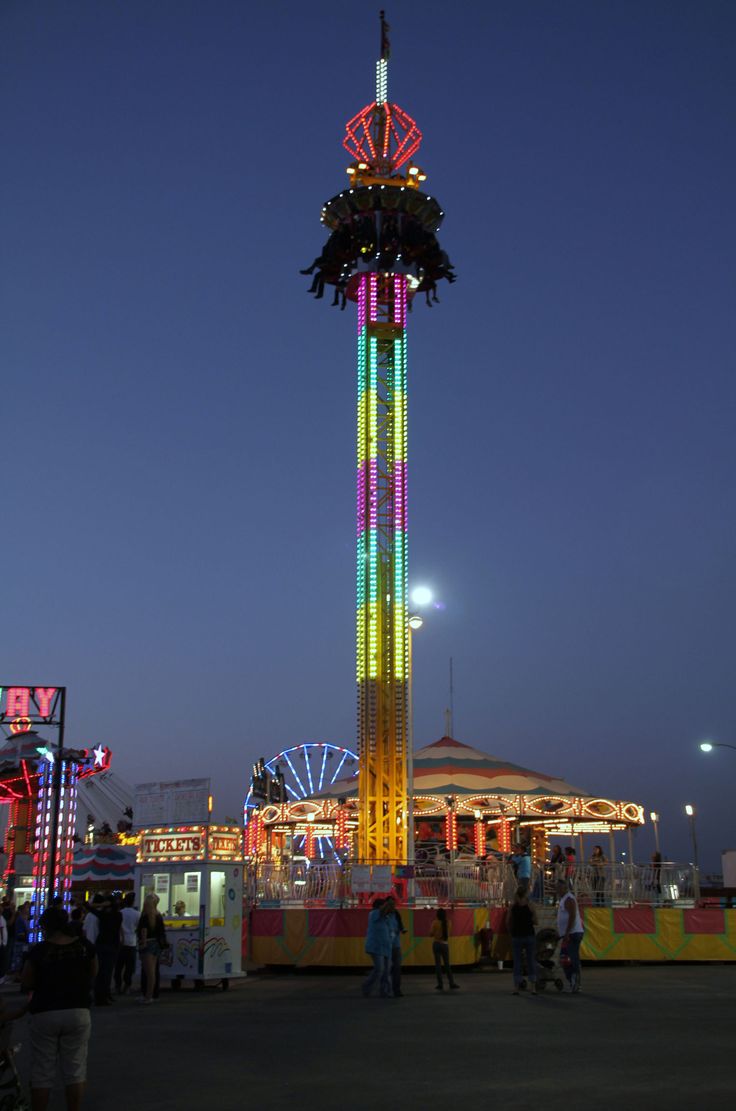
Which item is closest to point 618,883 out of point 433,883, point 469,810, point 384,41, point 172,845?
point 433,883

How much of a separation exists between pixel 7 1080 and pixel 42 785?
101ft

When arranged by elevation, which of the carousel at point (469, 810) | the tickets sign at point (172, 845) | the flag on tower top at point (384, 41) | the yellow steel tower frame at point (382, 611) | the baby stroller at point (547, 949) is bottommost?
the baby stroller at point (547, 949)

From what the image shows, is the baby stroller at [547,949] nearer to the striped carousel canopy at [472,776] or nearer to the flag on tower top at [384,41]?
the striped carousel canopy at [472,776]

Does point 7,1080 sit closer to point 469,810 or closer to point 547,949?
point 547,949

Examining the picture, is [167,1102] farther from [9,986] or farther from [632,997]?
[9,986]

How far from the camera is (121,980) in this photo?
19406mm

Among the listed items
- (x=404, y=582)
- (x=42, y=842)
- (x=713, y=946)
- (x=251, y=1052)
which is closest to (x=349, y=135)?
(x=404, y=582)

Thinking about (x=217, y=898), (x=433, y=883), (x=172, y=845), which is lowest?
(x=217, y=898)

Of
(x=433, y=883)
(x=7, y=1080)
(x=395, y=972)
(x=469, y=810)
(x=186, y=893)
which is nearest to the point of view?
(x=7, y=1080)

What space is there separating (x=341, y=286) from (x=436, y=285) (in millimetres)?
3013

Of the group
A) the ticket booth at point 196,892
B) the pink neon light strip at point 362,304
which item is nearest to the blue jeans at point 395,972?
the ticket booth at point 196,892

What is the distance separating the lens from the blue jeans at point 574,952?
17594 mm

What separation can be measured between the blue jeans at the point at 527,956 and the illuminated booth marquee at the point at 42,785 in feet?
37.8

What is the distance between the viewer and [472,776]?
3600cm
